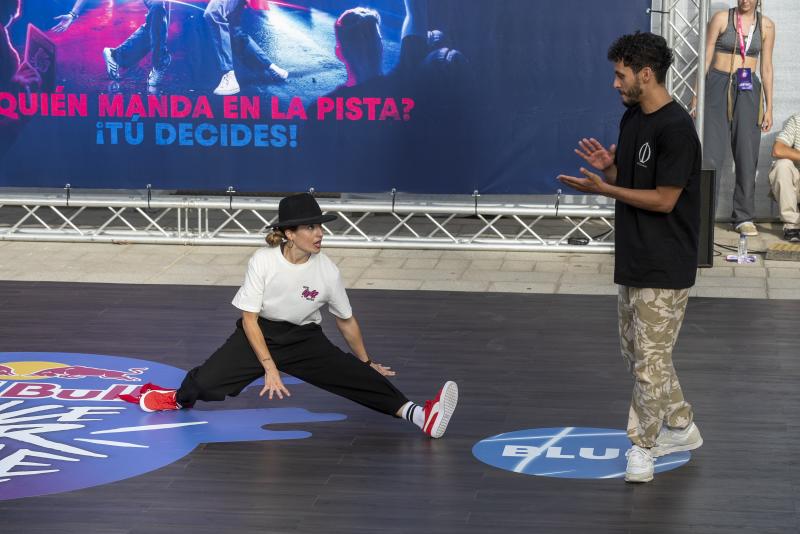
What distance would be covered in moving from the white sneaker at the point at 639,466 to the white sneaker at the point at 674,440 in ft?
0.84

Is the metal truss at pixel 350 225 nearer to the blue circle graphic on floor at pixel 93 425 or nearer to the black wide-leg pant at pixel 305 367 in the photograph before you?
the blue circle graphic on floor at pixel 93 425

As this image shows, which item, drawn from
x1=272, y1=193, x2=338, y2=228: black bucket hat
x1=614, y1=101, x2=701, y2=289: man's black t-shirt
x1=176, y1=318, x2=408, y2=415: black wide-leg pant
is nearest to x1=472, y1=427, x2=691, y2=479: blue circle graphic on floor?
x1=176, y1=318, x2=408, y2=415: black wide-leg pant

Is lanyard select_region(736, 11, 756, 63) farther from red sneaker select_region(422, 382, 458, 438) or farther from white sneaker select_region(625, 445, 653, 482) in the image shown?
white sneaker select_region(625, 445, 653, 482)

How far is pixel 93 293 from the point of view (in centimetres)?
995

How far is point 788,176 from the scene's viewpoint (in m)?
11.4

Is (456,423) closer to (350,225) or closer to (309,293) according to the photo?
(309,293)

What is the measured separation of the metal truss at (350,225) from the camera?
36.8 ft

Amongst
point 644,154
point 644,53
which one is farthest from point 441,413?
point 644,53

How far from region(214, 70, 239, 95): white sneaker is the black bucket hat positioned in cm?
506

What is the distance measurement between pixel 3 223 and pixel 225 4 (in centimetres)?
300

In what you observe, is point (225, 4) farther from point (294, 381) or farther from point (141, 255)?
point (294, 381)

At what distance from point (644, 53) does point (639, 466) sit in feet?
5.68

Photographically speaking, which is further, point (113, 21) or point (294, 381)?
point (113, 21)

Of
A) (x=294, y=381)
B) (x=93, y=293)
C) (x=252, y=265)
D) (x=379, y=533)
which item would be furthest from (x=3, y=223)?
(x=379, y=533)
